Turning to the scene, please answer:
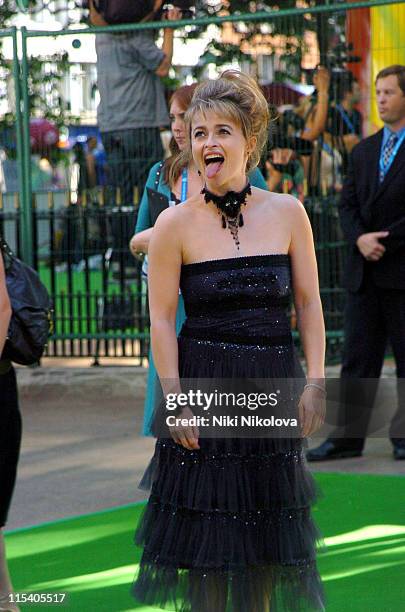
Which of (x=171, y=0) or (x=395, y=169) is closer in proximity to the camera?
(x=395, y=169)

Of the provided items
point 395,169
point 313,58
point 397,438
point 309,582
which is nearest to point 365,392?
point 397,438

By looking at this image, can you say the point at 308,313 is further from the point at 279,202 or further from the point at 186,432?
the point at 186,432

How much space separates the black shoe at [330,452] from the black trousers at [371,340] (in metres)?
0.04

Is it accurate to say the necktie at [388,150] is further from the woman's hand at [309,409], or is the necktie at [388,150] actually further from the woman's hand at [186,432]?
the woman's hand at [186,432]

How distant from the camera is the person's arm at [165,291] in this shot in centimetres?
385

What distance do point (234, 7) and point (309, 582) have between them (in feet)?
25.8

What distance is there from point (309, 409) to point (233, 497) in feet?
1.28

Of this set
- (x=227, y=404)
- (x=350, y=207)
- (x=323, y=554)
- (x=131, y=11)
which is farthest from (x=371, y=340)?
(x=131, y=11)

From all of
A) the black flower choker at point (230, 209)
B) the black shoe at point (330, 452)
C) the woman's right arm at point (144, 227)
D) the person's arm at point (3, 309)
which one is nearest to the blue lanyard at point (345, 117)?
the black shoe at point (330, 452)

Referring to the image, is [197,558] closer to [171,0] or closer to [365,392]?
[365,392]

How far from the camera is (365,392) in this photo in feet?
24.8

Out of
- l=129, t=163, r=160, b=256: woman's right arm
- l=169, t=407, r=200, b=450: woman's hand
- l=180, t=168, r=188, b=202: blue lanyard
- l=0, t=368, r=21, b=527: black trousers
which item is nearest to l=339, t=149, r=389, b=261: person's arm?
l=129, t=163, r=160, b=256: woman's right arm

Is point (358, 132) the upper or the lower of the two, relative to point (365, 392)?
upper

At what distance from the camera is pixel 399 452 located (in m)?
7.38
